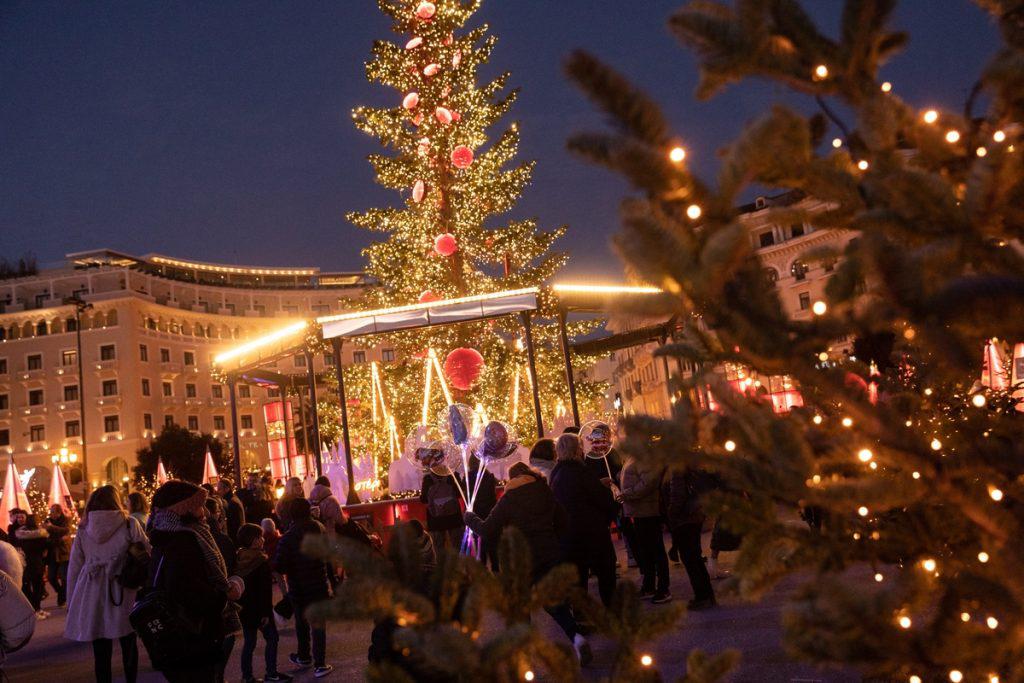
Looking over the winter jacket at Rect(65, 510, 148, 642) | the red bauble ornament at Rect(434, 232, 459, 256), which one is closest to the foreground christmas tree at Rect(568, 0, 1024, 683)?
the winter jacket at Rect(65, 510, 148, 642)

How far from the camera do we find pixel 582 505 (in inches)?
286

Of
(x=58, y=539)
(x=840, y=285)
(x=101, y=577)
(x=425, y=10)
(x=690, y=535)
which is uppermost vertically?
(x=425, y=10)

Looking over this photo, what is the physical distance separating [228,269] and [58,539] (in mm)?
65192

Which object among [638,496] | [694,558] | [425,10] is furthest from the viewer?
[425,10]

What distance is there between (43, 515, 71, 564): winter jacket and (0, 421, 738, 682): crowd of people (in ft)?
22.6

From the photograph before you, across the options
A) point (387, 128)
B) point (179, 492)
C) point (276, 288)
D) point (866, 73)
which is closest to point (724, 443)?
point (866, 73)

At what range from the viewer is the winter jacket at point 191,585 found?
16.9 feet

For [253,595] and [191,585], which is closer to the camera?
[191,585]

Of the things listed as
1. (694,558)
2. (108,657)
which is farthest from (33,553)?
(694,558)

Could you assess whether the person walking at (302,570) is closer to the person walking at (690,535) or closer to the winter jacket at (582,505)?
the winter jacket at (582,505)

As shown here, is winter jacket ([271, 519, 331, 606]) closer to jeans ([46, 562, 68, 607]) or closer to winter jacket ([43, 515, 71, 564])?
winter jacket ([43, 515, 71, 564])

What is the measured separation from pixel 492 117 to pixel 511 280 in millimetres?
4398

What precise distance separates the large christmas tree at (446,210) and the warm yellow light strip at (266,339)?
208 inches

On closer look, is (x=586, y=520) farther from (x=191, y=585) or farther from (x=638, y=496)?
(x=191, y=585)
